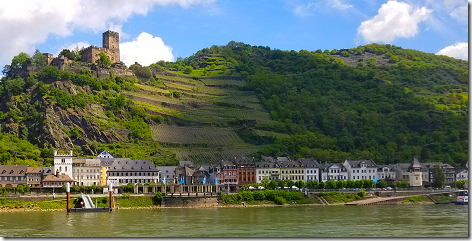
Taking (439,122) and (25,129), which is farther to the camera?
(439,122)

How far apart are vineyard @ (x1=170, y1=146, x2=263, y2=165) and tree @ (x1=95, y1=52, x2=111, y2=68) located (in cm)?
3643

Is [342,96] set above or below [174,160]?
above

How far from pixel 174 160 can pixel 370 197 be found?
3098cm

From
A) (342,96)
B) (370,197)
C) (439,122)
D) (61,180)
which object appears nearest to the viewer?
(61,180)

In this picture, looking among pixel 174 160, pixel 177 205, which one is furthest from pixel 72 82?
pixel 177 205

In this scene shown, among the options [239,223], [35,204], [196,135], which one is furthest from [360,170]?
[35,204]

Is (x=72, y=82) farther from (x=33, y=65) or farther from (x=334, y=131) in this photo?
(x=334, y=131)

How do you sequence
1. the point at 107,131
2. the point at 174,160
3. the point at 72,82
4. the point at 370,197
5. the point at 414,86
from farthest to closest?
the point at 414,86
the point at 72,82
the point at 107,131
the point at 174,160
the point at 370,197

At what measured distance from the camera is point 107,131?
10562 cm

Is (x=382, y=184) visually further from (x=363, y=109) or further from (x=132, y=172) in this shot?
(x=363, y=109)

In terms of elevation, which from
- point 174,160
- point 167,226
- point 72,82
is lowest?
point 167,226

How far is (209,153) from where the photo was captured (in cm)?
10606

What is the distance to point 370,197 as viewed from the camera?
84.2 meters

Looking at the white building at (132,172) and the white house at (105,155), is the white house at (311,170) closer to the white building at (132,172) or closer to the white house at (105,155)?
the white building at (132,172)
